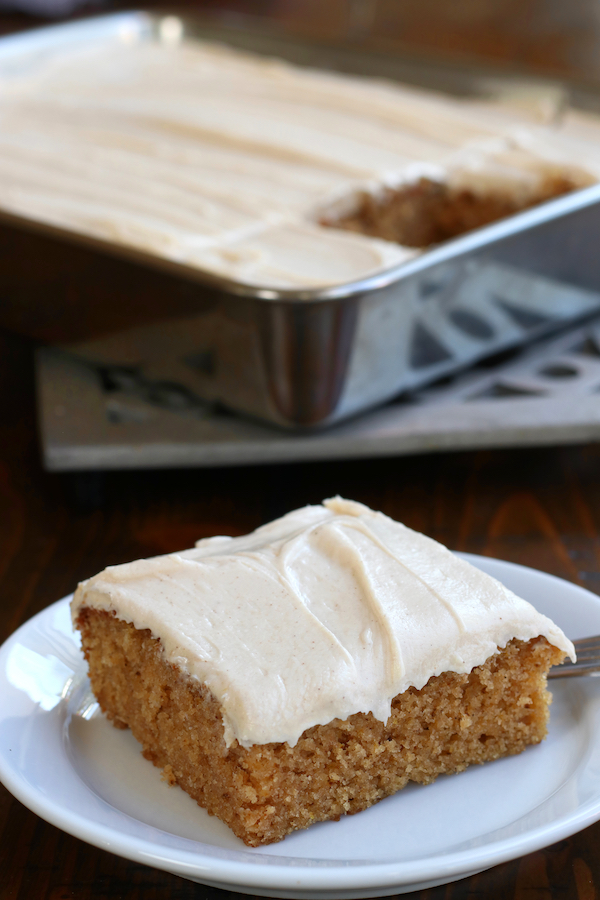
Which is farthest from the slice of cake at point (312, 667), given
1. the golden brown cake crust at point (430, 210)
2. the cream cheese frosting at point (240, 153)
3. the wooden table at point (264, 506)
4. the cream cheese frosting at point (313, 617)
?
the golden brown cake crust at point (430, 210)

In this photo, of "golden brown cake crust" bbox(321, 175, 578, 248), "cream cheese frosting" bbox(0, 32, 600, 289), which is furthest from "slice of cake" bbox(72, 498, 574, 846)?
"golden brown cake crust" bbox(321, 175, 578, 248)

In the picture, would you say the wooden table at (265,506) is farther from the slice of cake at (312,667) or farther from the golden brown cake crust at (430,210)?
the golden brown cake crust at (430,210)

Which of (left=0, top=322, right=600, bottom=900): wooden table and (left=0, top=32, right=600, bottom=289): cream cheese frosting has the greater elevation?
(left=0, top=32, right=600, bottom=289): cream cheese frosting

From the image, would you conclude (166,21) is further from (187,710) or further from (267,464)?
(187,710)

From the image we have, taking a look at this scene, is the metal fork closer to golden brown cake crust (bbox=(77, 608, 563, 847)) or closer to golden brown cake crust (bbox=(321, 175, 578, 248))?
golden brown cake crust (bbox=(77, 608, 563, 847))

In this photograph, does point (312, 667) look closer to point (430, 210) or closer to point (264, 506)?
point (264, 506)

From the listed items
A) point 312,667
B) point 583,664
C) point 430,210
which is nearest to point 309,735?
point 312,667

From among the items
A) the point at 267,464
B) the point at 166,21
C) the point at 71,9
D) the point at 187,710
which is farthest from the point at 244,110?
the point at 71,9
